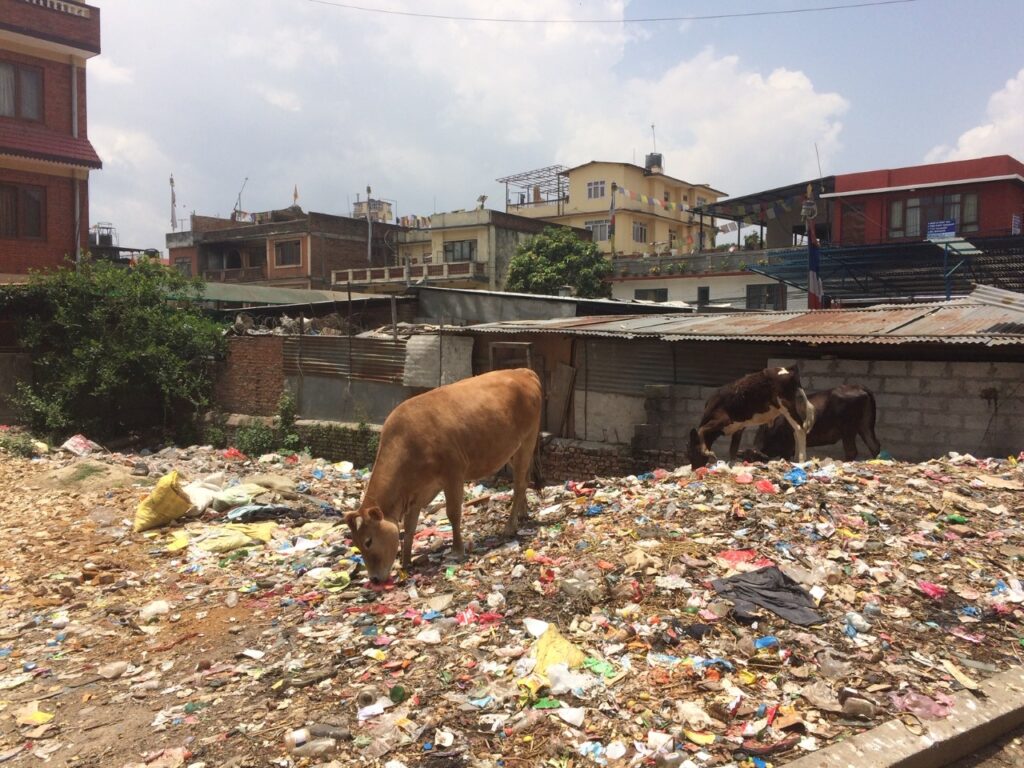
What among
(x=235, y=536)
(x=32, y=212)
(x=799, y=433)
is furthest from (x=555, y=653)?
(x=32, y=212)

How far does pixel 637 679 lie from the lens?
4.17m

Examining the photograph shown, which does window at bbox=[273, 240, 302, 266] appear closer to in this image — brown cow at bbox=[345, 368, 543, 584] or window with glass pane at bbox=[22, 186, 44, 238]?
window with glass pane at bbox=[22, 186, 44, 238]

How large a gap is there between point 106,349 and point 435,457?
1455cm

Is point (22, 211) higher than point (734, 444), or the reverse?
point (22, 211)

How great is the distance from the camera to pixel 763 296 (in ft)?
102

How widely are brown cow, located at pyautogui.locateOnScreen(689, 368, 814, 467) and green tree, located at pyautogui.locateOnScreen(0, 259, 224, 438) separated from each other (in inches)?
550

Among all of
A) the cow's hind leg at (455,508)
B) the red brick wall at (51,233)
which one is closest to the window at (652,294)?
the red brick wall at (51,233)

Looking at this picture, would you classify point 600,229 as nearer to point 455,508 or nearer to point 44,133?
point 44,133

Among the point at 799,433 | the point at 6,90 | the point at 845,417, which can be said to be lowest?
the point at 799,433

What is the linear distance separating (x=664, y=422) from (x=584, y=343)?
217 centimetres

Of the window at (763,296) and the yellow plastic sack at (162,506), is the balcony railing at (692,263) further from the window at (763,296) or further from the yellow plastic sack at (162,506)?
the yellow plastic sack at (162,506)

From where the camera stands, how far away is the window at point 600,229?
155 ft

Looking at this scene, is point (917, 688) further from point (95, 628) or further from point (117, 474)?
point (117, 474)

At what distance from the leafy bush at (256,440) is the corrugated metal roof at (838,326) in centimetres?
704
